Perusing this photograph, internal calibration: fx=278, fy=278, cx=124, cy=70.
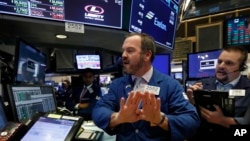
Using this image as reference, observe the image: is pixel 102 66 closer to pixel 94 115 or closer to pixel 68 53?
pixel 68 53

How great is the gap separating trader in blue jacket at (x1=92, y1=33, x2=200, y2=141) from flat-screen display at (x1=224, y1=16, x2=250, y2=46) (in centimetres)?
331

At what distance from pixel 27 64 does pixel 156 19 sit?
1.61 meters

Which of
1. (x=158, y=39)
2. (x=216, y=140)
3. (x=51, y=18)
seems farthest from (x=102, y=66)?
(x=216, y=140)

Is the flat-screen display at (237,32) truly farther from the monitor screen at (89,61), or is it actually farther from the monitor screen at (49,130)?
the monitor screen at (49,130)

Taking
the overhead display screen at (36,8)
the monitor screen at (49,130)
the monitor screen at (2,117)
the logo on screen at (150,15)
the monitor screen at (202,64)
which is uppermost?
the logo on screen at (150,15)

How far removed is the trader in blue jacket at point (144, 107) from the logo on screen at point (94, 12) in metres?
0.61

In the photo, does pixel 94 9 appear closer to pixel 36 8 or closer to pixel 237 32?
pixel 36 8

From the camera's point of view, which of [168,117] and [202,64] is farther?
[202,64]

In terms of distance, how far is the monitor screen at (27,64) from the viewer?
168 centimetres

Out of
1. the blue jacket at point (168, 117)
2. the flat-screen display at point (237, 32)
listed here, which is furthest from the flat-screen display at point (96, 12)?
the flat-screen display at point (237, 32)

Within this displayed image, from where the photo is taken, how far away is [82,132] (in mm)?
1655

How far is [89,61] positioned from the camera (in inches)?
171

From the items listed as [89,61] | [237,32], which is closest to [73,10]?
[89,61]

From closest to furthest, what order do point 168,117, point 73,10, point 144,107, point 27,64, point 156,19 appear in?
1. point 144,107
2. point 168,117
3. point 27,64
4. point 73,10
5. point 156,19
